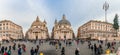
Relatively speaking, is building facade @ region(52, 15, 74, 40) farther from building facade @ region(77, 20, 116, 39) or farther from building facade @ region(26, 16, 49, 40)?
building facade @ region(77, 20, 116, 39)

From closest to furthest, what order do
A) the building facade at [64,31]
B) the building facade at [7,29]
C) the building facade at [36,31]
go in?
the building facade at [7,29] < the building facade at [36,31] < the building facade at [64,31]

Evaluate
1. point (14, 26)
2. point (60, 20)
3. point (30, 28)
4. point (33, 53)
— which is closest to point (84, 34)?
point (60, 20)

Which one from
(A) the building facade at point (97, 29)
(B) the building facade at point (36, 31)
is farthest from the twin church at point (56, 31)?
(A) the building facade at point (97, 29)

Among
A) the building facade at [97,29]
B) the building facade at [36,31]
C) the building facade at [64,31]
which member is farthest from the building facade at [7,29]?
the building facade at [97,29]

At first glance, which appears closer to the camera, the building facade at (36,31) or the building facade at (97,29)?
the building facade at (97,29)

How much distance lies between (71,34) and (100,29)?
13.4 metres

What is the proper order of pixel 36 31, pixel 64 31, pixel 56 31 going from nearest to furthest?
pixel 36 31 → pixel 64 31 → pixel 56 31

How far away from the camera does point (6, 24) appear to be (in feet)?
421

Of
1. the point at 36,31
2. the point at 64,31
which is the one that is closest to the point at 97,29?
the point at 64,31

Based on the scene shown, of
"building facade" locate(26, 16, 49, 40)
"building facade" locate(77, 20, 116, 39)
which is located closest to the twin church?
"building facade" locate(26, 16, 49, 40)

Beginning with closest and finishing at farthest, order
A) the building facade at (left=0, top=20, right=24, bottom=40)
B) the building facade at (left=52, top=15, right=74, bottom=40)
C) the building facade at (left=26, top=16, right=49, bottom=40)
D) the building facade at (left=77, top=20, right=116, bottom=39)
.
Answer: the building facade at (left=77, top=20, right=116, bottom=39), the building facade at (left=0, top=20, right=24, bottom=40), the building facade at (left=26, top=16, right=49, bottom=40), the building facade at (left=52, top=15, right=74, bottom=40)

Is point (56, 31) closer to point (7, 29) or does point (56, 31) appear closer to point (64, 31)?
point (64, 31)

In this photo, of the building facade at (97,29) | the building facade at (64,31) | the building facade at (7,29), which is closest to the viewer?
the building facade at (97,29)

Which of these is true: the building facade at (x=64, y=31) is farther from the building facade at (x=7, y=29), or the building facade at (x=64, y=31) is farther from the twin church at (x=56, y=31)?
the building facade at (x=7, y=29)
